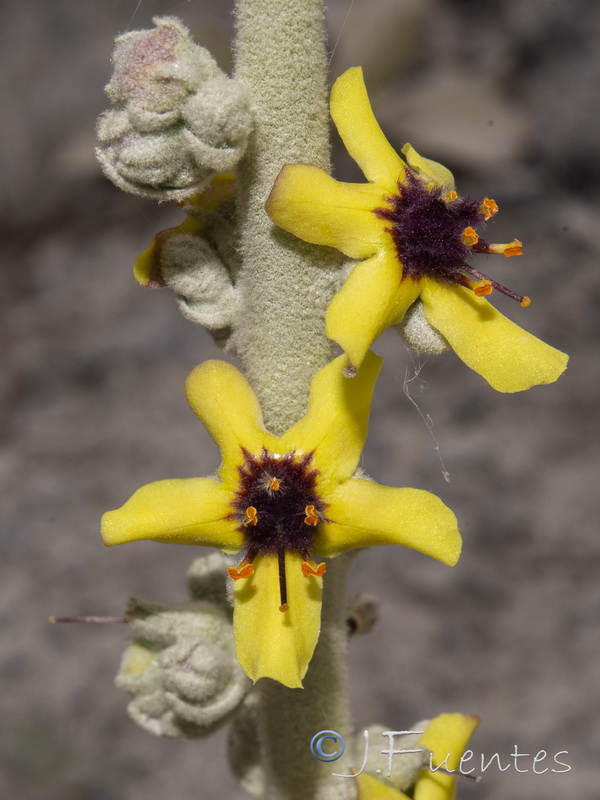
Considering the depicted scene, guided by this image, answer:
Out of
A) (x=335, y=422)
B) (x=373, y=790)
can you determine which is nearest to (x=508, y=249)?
(x=335, y=422)

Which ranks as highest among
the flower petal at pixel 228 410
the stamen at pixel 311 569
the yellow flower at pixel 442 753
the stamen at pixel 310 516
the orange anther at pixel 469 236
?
the orange anther at pixel 469 236

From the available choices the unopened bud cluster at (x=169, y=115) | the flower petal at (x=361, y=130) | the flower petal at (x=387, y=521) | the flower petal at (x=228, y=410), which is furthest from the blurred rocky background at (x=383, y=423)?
the flower petal at (x=387, y=521)

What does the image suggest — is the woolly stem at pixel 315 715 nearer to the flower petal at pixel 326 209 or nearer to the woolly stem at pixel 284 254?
the woolly stem at pixel 284 254

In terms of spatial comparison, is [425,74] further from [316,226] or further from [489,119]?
[316,226]

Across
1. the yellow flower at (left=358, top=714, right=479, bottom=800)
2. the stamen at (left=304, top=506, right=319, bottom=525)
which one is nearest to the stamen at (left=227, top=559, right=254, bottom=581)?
the stamen at (left=304, top=506, right=319, bottom=525)

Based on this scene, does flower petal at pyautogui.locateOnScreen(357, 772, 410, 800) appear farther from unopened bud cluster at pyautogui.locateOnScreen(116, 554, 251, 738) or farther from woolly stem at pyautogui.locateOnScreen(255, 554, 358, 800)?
unopened bud cluster at pyautogui.locateOnScreen(116, 554, 251, 738)

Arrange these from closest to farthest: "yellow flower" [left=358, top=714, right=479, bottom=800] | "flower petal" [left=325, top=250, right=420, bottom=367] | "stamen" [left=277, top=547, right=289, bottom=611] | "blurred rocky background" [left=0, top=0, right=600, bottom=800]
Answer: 1. "flower petal" [left=325, top=250, right=420, bottom=367]
2. "stamen" [left=277, top=547, right=289, bottom=611]
3. "yellow flower" [left=358, top=714, right=479, bottom=800]
4. "blurred rocky background" [left=0, top=0, right=600, bottom=800]

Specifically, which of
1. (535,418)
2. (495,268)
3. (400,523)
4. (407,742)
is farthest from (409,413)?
(400,523)
